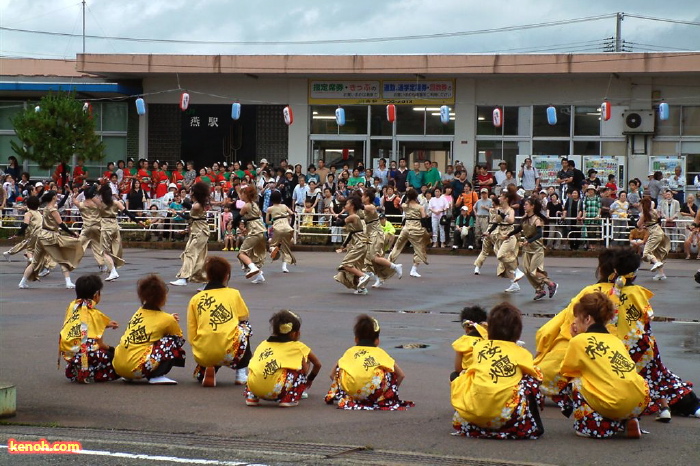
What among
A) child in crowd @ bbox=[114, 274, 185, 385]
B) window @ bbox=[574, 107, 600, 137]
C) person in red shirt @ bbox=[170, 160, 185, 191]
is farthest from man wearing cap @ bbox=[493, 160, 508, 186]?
child in crowd @ bbox=[114, 274, 185, 385]

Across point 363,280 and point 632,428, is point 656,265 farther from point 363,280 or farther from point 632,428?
point 632,428

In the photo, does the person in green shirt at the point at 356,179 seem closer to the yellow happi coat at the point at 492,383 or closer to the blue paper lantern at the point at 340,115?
the blue paper lantern at the point at 340,115

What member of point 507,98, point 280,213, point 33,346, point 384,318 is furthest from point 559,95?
point 33,346

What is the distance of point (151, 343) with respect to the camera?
9555 mm

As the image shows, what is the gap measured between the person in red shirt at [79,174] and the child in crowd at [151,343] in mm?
23153

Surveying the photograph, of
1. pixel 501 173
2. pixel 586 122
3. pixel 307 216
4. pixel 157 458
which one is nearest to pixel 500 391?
pixel 157 458

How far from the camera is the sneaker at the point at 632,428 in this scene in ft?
24.4

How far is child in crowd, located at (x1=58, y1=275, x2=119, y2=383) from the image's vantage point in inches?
380

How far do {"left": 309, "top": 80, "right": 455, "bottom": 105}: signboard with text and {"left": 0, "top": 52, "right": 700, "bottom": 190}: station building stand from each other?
3 centimetres

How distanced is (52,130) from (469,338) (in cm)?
2661

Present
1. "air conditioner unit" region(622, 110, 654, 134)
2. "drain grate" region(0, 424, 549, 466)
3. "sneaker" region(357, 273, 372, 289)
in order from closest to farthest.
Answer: "drain grate" region(0, 424, 549, 466) → "sneaker" region(357, 273, 372, 289) → "air conditioner unit" region(622, 110, 654, 134)

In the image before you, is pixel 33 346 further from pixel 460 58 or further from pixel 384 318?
A: pixel 460 58

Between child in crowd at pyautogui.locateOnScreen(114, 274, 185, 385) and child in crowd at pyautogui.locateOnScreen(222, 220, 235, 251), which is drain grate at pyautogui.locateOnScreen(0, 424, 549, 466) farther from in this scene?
child in crowd at pyautogui.locateOnScreen(222, 220, 235, 251)

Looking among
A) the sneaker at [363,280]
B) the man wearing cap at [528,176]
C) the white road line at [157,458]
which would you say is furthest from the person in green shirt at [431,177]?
the white road line at [157,458]
